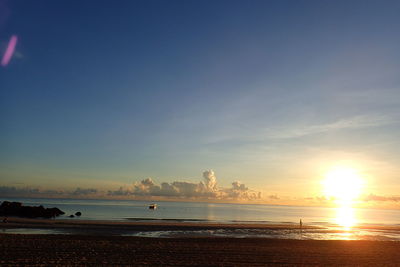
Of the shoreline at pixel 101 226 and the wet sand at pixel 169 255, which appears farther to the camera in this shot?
the shoreline at pixel 101 226

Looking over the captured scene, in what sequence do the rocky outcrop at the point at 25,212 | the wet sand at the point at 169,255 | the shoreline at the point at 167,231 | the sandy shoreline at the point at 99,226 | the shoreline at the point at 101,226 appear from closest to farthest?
Answer: the wet sand at the point at 169,255 → the shoreline at the point at 167,231 → the sandy shoreline at the point at 99,226 → the shoreline at the point at 101,226 → the rocky outcrop at the point at 25,212

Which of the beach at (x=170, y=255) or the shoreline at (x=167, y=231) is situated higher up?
the beach at (x=170, y=255)

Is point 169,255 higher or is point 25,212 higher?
point 169,255

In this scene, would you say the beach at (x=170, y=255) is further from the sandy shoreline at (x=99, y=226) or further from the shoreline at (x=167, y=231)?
the sandy shoreline at (x=99, y=226)

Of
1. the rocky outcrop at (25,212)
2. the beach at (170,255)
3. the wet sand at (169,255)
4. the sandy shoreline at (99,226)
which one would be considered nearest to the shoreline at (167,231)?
the sandy shoreline at (99,226)

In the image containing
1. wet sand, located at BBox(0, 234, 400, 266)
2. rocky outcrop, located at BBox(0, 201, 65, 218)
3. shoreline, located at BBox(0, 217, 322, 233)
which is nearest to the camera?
wet sand, located at BBox(0, 234, 400, 266)

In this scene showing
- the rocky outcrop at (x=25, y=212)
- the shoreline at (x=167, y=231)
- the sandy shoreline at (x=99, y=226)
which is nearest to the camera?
the shoreline at (x=167, y=231)

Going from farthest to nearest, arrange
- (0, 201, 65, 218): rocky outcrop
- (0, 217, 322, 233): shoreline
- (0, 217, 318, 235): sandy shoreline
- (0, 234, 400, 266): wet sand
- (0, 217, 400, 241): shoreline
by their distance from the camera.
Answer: (0, 201, 65, 218): rocky outcrop < (0, 217, 322, 233): shoreline < (0, 217, 318, 235): sandy shoreline < (0, 217, 400, 241): shoreline < (0, 234, 400, 266): wet sand

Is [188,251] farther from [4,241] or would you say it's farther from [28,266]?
[4,241]

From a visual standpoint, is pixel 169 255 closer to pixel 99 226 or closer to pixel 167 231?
pixel 167 231

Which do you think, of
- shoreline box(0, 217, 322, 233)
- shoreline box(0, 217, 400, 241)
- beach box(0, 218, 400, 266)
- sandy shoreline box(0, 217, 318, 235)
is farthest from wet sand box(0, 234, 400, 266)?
shoreline box(0, 217, 322, 233)

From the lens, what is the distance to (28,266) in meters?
21.9

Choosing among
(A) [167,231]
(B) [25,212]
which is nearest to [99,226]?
(A) [167,231]

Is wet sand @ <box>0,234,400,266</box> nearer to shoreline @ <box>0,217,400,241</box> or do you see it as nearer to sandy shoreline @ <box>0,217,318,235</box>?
shoreline @ <box>0,217,400,241</box>
